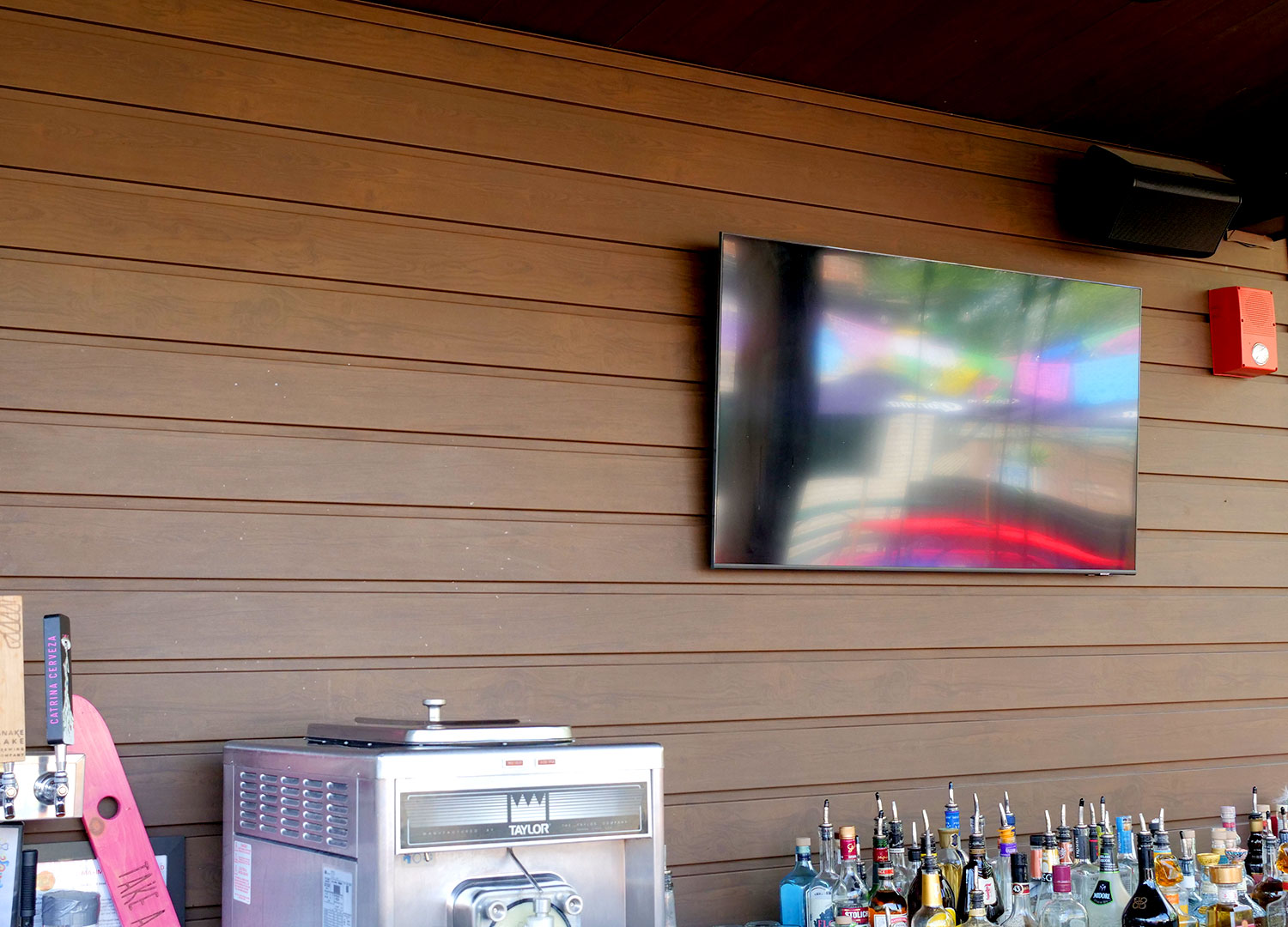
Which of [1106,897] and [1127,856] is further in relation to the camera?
[1127,856]

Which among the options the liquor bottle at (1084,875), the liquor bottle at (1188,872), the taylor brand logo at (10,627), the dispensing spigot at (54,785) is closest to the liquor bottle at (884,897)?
the liquor bottle at (1084,875)

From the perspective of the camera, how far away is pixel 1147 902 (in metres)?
2.30

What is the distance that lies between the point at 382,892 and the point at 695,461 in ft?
4.16

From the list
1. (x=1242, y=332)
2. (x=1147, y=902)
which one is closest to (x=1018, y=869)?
(x=1147, y=902)

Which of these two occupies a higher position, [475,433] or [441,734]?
[475,433]

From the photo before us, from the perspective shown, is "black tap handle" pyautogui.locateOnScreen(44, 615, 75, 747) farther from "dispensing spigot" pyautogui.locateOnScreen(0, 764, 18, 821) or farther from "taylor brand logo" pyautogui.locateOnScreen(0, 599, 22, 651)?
"dispensing spigot" pyautogui.locateOnScreen(0, 764, 18, 821)

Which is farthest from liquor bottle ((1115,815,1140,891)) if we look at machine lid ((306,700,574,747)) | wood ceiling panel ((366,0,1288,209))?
wood ceiling panel ((366,0,1288,209))

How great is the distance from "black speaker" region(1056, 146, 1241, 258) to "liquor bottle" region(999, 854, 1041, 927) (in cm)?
156

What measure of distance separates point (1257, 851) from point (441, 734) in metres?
1.91

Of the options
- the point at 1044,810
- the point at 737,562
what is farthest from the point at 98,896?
the point at 1044,810

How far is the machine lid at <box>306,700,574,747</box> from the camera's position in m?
1.58

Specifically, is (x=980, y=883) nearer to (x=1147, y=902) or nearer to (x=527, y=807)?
(x=1147, y=902)

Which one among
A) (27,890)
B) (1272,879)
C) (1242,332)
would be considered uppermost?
(1242,332)

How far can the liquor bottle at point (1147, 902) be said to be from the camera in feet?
7.48
